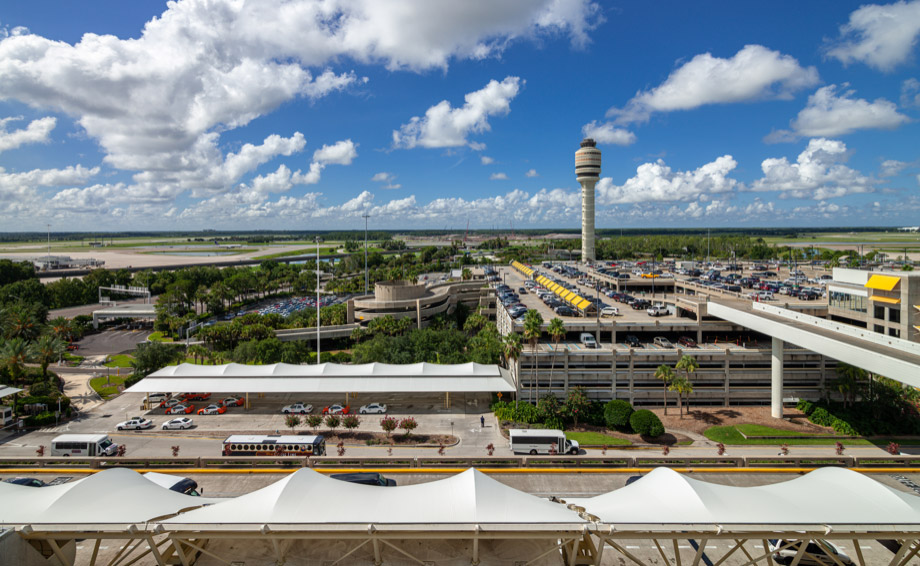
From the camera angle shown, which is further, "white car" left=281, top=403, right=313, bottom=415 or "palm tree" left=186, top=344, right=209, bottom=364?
"palm tree" left=186, top=344, right=209, bottom=364

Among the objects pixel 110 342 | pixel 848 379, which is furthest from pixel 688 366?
pixel 110 342

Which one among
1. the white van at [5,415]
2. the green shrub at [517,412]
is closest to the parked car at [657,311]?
the green shrub at [517,412]

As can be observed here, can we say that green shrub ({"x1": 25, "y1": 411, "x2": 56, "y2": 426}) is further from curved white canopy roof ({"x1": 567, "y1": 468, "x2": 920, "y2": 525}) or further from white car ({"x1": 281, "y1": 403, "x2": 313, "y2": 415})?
curved white canopy roof ({"x1": 567, "y1": 468, "x2": 920, "y2": 525})

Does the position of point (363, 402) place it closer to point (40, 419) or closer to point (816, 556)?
point (40, 419)

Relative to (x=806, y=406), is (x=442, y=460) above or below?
above

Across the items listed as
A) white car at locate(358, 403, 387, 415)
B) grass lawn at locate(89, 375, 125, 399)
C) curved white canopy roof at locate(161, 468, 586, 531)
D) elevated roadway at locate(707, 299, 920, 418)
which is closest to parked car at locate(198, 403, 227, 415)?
white car at locate(358, 403, 387, 415)

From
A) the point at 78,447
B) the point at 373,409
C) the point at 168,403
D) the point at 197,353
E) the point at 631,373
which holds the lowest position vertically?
the point at 373,409

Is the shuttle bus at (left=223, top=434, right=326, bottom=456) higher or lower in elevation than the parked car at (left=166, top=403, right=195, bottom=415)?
higher
